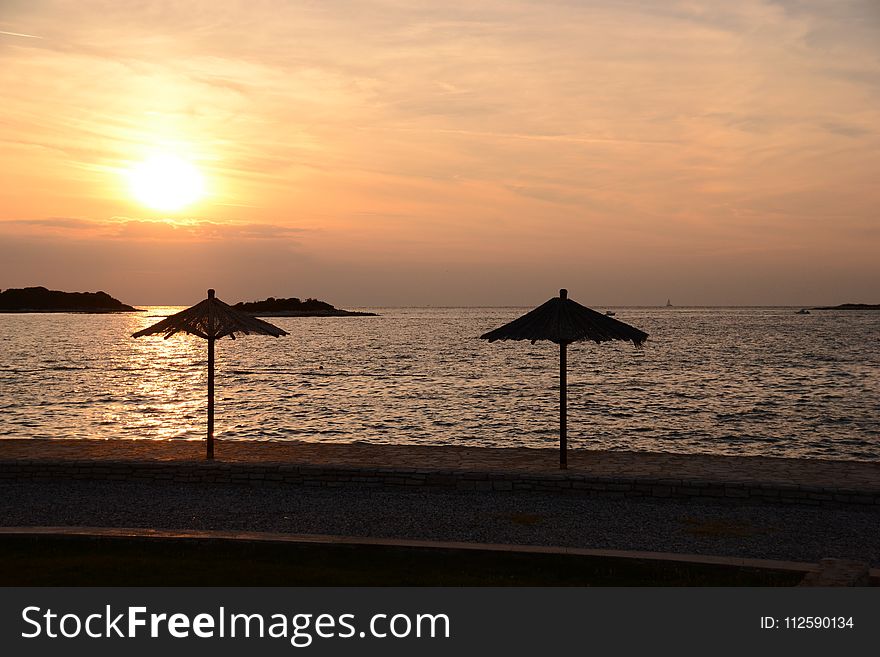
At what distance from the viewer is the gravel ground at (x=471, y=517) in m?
8.92

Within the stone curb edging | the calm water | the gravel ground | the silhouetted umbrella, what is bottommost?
the calm water

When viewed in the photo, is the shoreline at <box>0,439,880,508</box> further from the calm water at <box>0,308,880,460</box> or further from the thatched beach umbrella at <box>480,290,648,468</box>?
the calm water at <box>0,308,880,460</box>

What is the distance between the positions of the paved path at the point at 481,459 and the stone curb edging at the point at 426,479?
0.18m

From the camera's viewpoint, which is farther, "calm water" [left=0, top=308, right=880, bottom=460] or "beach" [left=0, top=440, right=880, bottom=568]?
"calm water" [left=0, top=308, right=880, bottom=460]

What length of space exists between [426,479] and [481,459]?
62.5 inches

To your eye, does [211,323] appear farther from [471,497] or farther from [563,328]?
[563,328]

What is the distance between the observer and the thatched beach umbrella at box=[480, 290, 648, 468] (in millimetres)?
12609

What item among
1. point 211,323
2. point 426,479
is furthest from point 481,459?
point 211,323

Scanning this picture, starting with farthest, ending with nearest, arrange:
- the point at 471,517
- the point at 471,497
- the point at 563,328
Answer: the point at 563,328
the point at 471,497
the point at 471,517

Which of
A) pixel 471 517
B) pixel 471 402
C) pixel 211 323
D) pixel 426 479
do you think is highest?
pixel 211 323

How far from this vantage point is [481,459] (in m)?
12.8

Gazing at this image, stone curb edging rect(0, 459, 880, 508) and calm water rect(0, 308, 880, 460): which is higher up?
stone curb edging rect(0, 459, 880, 508)

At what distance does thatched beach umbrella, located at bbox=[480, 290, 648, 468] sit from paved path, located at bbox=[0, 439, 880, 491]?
0.92 metres

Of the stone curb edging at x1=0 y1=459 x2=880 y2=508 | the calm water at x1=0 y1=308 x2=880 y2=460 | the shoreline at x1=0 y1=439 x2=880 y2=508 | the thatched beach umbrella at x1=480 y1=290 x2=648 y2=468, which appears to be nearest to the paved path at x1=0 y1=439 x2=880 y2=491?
the shoreline at x1=0 y1=439 x2=880 y2=508
